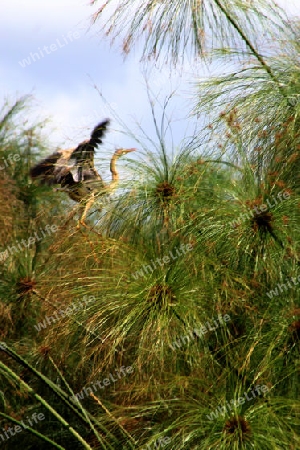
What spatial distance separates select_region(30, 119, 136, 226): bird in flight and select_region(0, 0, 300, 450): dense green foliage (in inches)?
2.4

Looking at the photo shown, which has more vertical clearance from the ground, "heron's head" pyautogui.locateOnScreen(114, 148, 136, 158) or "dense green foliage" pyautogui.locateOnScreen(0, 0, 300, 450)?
"heron's head" pyautogui.locateOnScreen(114, 148, 136, 158)

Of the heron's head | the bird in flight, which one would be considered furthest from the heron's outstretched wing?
the heron's head

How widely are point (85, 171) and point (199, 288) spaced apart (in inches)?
27.5

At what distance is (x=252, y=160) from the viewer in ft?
9.08

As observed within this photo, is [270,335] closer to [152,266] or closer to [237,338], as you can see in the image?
[237,338]

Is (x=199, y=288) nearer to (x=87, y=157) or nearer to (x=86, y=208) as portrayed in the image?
(x=86, y=208)

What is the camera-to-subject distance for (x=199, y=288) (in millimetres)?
2525

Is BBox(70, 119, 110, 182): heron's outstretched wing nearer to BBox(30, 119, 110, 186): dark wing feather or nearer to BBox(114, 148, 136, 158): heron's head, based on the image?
BBox(30, 119, 110, 186): dark wing feather

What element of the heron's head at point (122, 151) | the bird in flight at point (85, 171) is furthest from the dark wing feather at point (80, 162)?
the heron's head at point (122, 151)

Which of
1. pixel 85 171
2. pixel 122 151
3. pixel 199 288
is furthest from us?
pixel 85 171

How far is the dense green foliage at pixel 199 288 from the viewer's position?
2354 millimetres

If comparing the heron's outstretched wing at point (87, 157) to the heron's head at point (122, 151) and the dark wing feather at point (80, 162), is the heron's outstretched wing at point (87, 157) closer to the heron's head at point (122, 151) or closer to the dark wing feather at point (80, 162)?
the dark wing feather at point (80, 162)

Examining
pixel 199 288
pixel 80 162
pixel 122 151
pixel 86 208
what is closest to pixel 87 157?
pixel 80 162

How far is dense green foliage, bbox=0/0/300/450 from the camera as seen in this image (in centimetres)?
235
